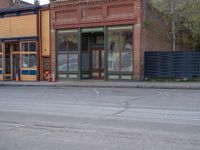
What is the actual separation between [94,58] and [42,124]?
64.1 ft

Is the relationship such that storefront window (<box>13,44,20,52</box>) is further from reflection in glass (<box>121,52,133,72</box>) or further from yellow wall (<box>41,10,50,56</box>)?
reflection in glass (<box>121,52,133,72</box>)

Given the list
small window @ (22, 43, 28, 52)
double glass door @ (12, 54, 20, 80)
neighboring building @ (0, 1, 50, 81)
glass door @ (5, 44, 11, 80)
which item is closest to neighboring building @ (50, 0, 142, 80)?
neighboring building @ (0, 1, 50, 81)

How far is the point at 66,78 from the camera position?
27.6 meters

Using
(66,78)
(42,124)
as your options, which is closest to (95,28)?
(66,78)

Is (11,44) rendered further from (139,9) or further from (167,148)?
(167,148)

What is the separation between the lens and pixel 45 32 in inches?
1129

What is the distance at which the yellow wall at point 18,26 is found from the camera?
28812mm

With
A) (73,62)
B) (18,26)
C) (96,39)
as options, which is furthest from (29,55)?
(96,39)

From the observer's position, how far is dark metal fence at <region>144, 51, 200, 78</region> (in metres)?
24.5

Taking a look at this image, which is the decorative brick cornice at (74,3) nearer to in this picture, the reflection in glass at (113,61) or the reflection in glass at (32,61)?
the reflection in glass at (113,61)

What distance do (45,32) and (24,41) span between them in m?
2.32

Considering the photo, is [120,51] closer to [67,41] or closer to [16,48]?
[67,41]

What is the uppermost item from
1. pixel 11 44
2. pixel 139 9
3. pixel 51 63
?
pixel 139 9

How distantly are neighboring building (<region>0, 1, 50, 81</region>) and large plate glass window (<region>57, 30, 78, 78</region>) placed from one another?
1471 mm
